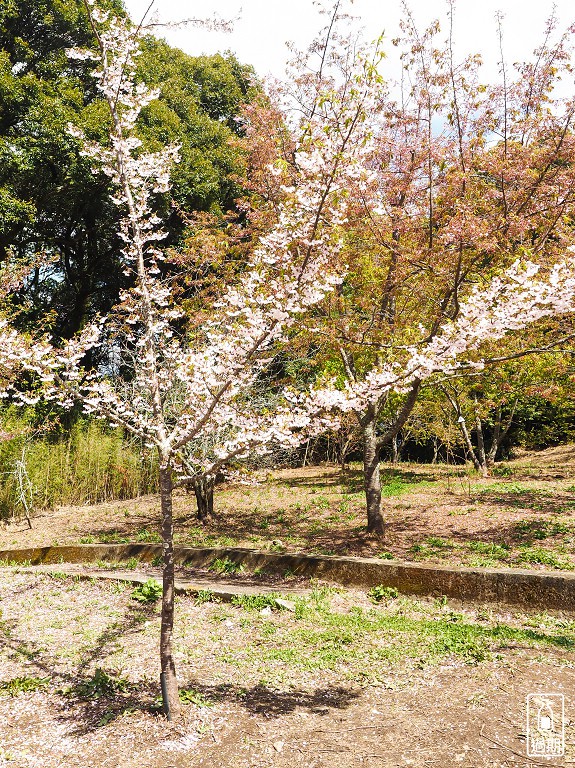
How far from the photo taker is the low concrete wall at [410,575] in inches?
173

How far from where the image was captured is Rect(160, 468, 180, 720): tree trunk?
9.82ft

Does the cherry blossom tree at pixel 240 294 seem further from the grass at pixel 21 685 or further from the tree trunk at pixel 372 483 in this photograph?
the tree trunk at pixel 372 483

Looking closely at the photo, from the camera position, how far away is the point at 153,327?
3553mm

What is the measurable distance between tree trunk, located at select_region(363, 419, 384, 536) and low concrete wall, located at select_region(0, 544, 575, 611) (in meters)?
1.23

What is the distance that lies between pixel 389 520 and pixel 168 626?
5256mm

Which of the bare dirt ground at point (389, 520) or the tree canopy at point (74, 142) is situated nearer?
the bare dirt ground at point (389, 520)

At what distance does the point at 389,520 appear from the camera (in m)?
7.83

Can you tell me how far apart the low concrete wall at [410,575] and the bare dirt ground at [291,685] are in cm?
14

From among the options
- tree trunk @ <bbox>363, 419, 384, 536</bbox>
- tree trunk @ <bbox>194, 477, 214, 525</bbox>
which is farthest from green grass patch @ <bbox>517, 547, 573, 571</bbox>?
tree trunk @ <bbox>194, 477, 214, 525</bbox>

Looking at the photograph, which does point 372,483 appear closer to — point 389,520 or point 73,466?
point 389,520

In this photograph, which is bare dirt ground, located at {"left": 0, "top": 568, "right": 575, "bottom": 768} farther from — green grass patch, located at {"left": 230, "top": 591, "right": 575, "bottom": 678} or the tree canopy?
the tree canopy

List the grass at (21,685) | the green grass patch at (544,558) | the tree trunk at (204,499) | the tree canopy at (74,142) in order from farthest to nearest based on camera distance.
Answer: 1. the tree canopy at (74,142)
2. the tree trunk at (204,499)
3. the green grass patch at (544,558)
4. the grass at (21,685)

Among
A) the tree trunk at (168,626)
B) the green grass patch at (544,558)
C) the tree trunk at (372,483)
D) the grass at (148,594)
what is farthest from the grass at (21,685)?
the green grass patch at (544,558)

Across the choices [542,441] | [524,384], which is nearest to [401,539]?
[524,384]
